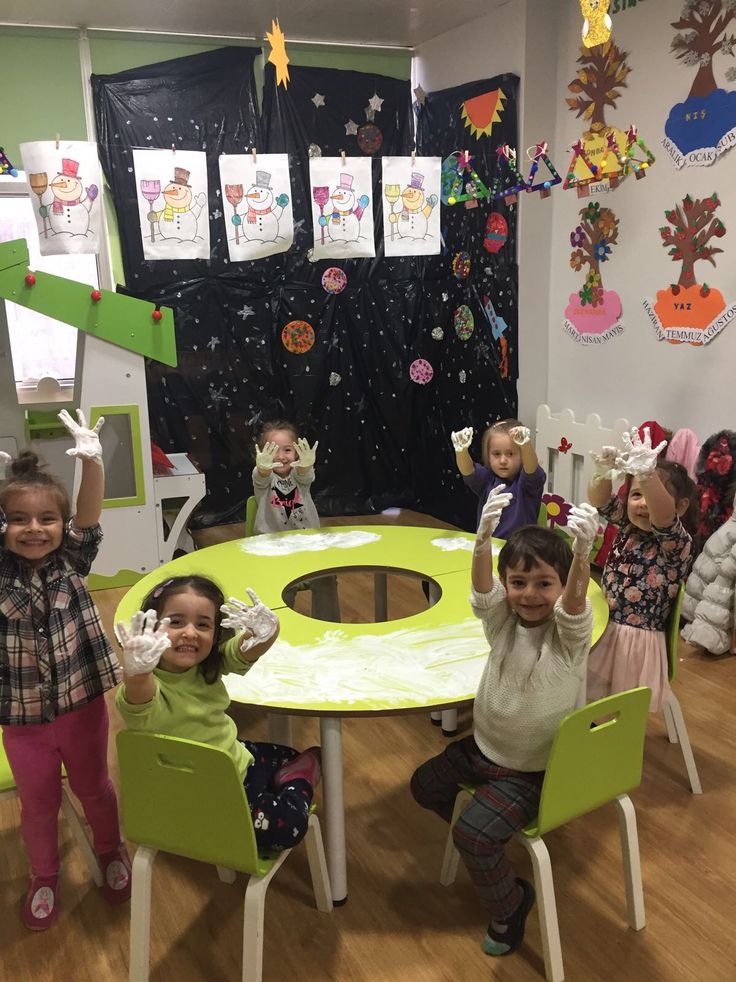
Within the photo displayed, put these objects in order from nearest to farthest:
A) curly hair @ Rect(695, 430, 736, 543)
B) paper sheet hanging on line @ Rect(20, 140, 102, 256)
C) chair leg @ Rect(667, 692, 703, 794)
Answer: chair leg @ Rect(667, 692, 703, 794) → curly hair @ Rect(695, 430, 736, 543) → paper sheet hanging on line @ Rect(20, 140, 102, 256)

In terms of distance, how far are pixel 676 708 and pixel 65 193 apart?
9.83ft

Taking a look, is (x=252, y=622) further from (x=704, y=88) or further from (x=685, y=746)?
(x=704, y=88)

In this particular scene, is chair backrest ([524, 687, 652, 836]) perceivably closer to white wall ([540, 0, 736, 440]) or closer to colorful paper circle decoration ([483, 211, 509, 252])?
white wall ([540, 0, 736, 440])

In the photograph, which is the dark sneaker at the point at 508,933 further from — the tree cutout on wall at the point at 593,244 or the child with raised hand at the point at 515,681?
the tree cutout on wall at the point at 593,244

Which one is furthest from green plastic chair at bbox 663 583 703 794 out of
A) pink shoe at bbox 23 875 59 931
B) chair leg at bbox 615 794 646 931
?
pink shoe at bbox 23 875 59 931

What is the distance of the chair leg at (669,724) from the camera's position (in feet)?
8.06

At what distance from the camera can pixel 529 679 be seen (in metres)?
1.75

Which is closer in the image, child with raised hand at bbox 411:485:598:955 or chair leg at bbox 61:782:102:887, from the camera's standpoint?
child with raised hand at bbox 411:485:598:955

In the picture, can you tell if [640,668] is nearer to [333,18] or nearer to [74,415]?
[74,415]

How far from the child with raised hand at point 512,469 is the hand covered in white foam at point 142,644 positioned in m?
1.45

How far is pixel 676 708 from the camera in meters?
2.39

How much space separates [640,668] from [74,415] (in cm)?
302

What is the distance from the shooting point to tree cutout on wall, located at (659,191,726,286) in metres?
3.33

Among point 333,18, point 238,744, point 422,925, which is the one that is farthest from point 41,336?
point 422,925
